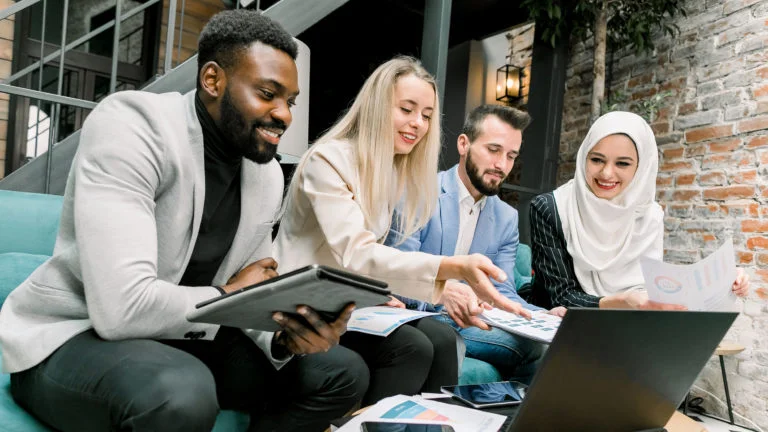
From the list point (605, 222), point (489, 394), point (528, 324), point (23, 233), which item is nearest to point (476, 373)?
point (528, 324)

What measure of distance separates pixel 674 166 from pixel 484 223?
1742mm

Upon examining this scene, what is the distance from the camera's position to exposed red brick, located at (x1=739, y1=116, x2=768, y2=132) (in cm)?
274

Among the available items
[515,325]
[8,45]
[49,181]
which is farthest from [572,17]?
[8,45]

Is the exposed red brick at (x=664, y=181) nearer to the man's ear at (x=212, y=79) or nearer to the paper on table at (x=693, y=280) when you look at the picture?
the paper on table at (x=693, y=280)

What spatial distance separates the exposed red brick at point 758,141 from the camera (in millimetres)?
2730

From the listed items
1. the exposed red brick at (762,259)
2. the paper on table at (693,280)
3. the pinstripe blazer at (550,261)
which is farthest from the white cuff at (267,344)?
the exposed red brick at (762,259)

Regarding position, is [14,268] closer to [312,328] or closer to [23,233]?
[23,233]

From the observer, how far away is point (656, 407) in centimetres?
90

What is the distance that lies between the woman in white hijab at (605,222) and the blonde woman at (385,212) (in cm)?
58

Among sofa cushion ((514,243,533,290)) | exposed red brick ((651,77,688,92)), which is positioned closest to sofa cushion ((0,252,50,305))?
sofa cushion ((514,243,533,290))

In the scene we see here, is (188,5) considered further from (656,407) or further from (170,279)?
(656,407)

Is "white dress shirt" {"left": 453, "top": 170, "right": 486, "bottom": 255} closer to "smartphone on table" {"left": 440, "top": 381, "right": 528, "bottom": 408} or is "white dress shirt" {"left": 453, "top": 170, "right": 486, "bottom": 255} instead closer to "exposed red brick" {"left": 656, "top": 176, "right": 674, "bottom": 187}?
"smartphone on table" {"left": 440, "top": 381, "right": 528, "bottom": 408}

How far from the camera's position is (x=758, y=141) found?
9.04 feet

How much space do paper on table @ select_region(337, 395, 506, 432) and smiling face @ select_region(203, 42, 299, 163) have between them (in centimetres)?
53
